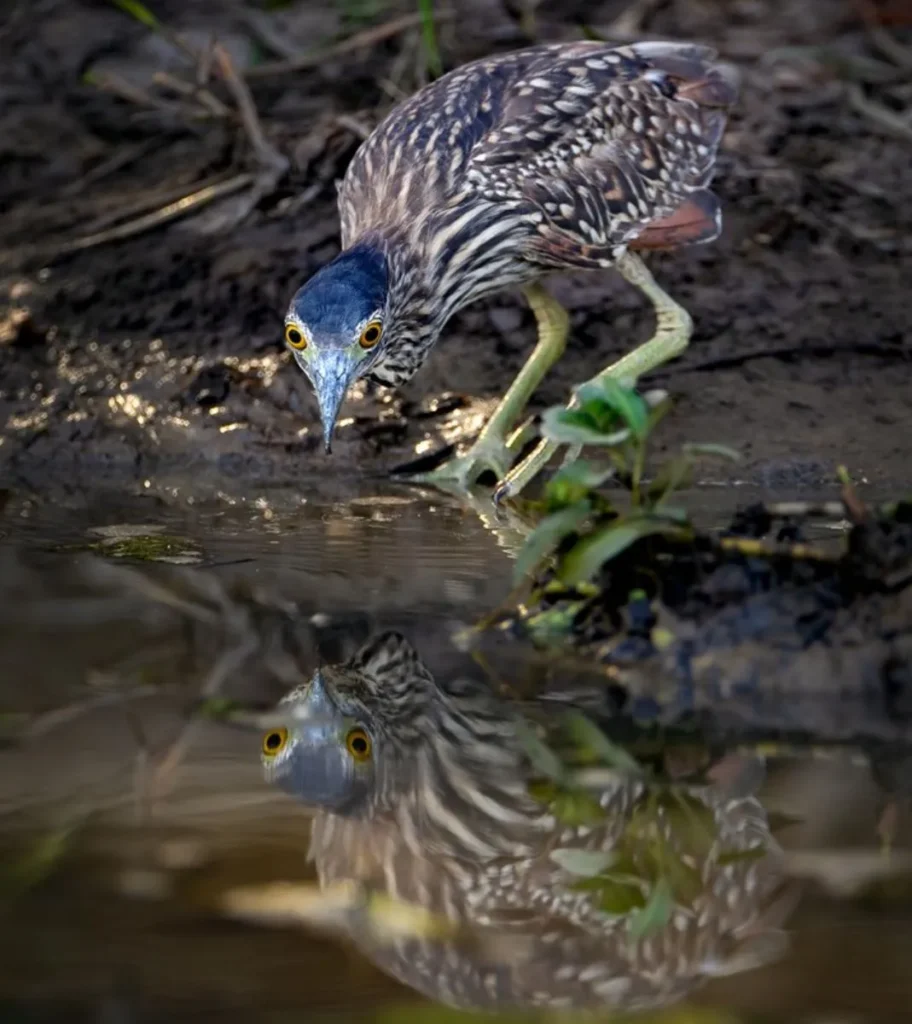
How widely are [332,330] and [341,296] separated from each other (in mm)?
132

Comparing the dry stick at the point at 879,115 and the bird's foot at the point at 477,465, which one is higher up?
the dry stick at the point at 879,115

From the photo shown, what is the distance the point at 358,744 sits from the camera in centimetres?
393

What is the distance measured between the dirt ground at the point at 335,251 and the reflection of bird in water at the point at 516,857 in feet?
10.1

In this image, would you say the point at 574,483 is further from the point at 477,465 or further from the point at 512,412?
the point at 512,412

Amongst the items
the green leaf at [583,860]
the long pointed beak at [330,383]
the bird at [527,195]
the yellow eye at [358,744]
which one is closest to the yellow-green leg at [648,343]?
the bird at [527,195]

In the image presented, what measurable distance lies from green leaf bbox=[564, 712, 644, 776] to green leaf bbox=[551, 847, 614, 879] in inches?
15.5

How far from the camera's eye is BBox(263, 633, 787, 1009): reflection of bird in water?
2902 mm

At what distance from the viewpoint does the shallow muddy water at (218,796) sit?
2.77 metres

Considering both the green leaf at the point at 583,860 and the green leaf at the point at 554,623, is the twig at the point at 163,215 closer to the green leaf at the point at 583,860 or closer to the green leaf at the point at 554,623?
the green leaf at the point at 554,623

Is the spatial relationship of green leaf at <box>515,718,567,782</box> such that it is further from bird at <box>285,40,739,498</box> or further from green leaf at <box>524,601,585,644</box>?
bird at <box>285,40,739,498</box>

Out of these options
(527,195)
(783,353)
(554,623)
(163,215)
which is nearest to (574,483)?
(554,623)

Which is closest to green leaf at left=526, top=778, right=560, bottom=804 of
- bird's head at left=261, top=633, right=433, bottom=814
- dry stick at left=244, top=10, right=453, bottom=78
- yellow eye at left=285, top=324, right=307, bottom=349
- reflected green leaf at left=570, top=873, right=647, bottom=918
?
bird's head at left=261, top=633, right=433, bottom=814

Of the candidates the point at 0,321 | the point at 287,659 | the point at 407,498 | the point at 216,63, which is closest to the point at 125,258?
the point at 0,321

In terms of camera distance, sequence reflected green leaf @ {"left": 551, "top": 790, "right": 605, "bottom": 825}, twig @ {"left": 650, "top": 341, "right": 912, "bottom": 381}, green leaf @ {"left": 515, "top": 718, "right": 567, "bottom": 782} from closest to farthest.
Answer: reflected green leaf @ {"left": 551, "top": 790, "right": 605, "bottom": 825}
green leaf @ {"left": 515, "top": 718, "right": 567, "bottom": 782}
twig @ {"left": 650, "top": 341, "right": 912, "bottom": 381}
